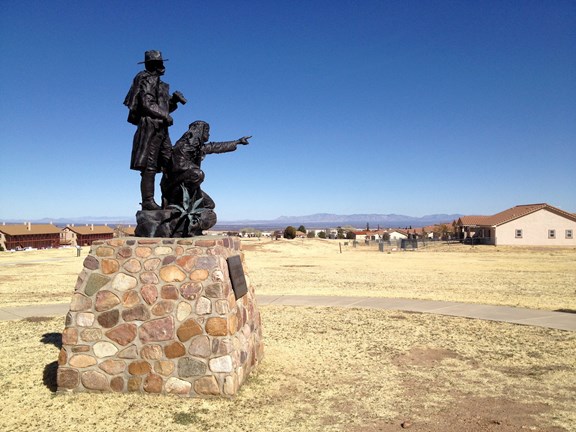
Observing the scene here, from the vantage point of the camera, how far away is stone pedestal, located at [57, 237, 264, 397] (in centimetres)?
625

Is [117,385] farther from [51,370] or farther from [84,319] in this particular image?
[51,370]

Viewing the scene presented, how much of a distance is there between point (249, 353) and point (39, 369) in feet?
11.8

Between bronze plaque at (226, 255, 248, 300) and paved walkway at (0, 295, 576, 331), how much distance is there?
6.69 metres

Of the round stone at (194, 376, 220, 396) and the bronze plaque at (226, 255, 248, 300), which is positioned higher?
the bronze plaque at (226, 255, 248, 300)

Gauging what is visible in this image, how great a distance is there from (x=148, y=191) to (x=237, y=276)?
2213mm

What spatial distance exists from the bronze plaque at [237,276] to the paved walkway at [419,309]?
6.69 m

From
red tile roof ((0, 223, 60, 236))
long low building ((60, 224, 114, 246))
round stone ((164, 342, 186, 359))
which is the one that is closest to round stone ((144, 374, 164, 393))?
round stone ((164, 342, 186, 359))

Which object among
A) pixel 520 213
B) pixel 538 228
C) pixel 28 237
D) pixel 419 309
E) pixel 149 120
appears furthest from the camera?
pixel 28 237

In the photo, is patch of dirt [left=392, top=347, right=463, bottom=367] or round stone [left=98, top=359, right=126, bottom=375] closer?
round stone [left=98, top=359, right=126, bottom=375]

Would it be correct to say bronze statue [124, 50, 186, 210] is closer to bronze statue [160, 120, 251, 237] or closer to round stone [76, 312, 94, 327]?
bronze statue [160, 120, 251, 237]

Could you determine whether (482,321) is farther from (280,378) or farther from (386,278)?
(386,278)

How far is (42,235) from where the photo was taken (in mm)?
60312

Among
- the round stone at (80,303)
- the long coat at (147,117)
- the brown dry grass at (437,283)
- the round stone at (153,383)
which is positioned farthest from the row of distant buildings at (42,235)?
the round stone at (153,383)

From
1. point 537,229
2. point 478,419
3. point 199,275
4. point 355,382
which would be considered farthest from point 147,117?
point 537,229
